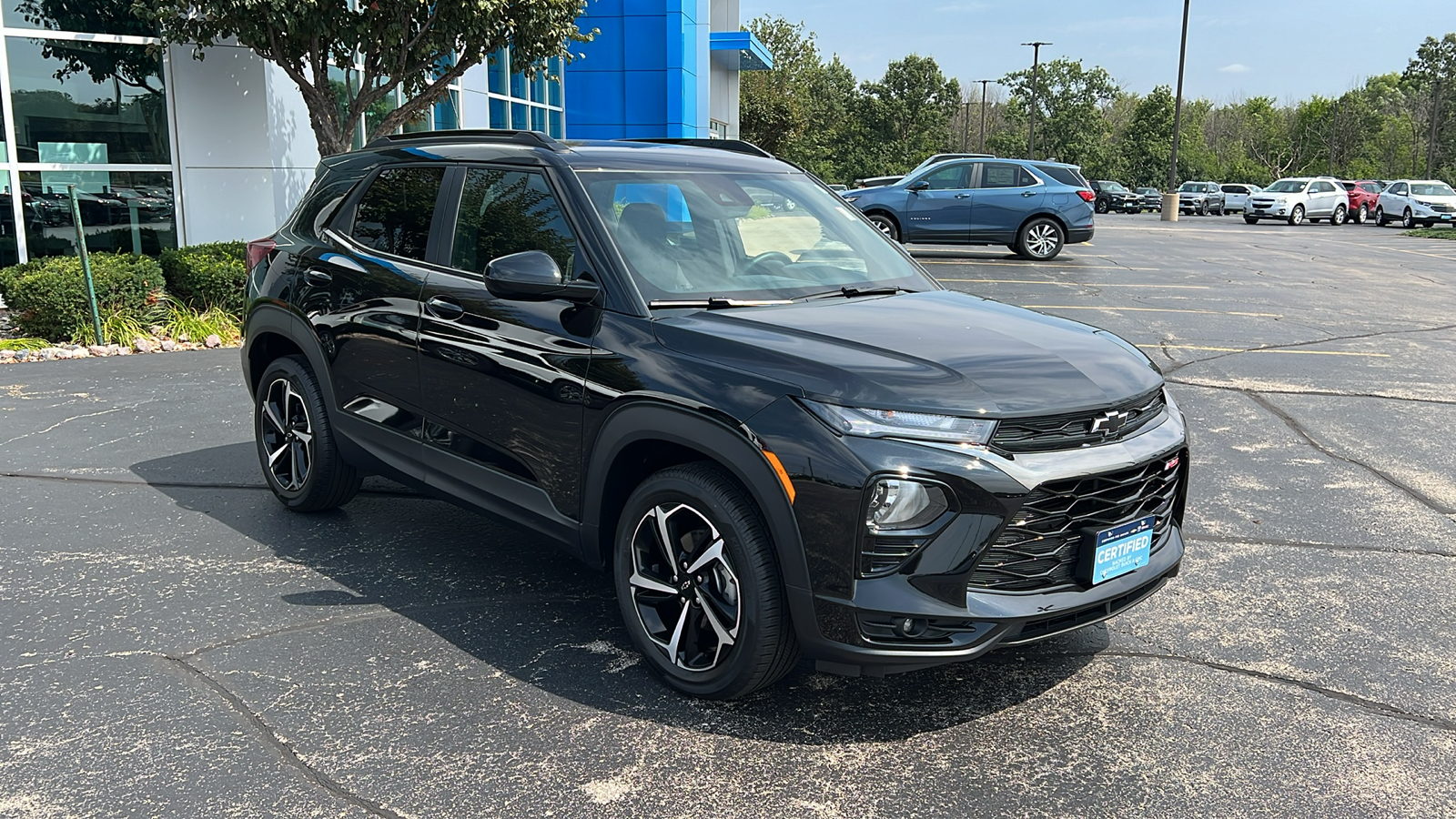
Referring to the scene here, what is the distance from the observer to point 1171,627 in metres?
4.32

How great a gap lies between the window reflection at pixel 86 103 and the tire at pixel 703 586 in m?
11.2

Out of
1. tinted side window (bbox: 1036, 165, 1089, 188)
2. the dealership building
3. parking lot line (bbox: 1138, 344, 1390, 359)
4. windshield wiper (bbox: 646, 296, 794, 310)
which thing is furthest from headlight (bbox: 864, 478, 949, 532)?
tinted side window (bbox: 1036, 165, 1089, 188)

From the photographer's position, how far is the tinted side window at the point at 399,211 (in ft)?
15.6

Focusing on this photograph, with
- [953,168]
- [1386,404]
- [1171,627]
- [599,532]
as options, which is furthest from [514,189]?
[953,168]

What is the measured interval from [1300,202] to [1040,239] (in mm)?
27288

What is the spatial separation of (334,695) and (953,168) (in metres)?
19.1

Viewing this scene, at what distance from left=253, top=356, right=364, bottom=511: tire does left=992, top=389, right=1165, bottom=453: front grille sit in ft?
11.0

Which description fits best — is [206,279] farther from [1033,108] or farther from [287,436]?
[1033,108]

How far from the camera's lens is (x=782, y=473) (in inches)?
125

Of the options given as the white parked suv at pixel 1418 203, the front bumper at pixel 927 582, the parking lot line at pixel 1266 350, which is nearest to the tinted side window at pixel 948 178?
the parking lot line at pixel 1266 350

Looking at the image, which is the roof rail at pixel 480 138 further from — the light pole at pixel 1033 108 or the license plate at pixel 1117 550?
the light pole at pixel 1033 108

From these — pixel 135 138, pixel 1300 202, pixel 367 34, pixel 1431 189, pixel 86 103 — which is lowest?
pixel 1300 202

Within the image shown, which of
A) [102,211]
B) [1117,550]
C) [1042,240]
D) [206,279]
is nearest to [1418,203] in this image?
[1042,240]

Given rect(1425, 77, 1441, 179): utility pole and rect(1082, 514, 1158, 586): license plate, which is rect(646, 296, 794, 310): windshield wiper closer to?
rect(1082, 514, 1158, 586): license plate
